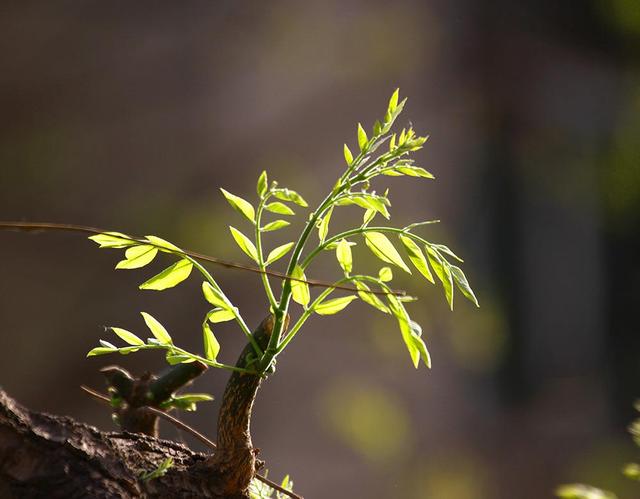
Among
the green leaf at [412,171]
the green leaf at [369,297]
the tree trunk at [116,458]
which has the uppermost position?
the green leaf at [412,171]

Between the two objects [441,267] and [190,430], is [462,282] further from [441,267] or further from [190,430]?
[190,430]

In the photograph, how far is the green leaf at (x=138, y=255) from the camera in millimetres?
350

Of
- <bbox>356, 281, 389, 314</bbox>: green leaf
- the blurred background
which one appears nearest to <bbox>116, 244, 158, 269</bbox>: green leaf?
<bbox>356, 281, 389, 314</bbox>: green leaf

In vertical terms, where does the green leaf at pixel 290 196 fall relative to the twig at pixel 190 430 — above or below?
above

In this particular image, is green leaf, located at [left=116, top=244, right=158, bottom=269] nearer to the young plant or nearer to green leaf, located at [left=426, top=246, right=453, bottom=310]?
the young plant

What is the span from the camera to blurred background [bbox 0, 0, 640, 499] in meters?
1.47

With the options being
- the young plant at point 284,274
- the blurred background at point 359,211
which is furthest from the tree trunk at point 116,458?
the blurred background at point 359,211

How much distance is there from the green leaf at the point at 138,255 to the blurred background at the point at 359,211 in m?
1.15

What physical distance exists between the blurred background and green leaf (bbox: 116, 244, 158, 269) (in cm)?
115

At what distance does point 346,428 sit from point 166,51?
1.00 m

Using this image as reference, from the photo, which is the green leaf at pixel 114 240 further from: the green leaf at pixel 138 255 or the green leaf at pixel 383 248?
the green leaf at pixel 383 248

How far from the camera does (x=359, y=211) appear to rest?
1785 mm

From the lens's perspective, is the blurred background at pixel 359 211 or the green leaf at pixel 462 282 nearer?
the green leaf at pixel 462 282

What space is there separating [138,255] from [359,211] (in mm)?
1446
